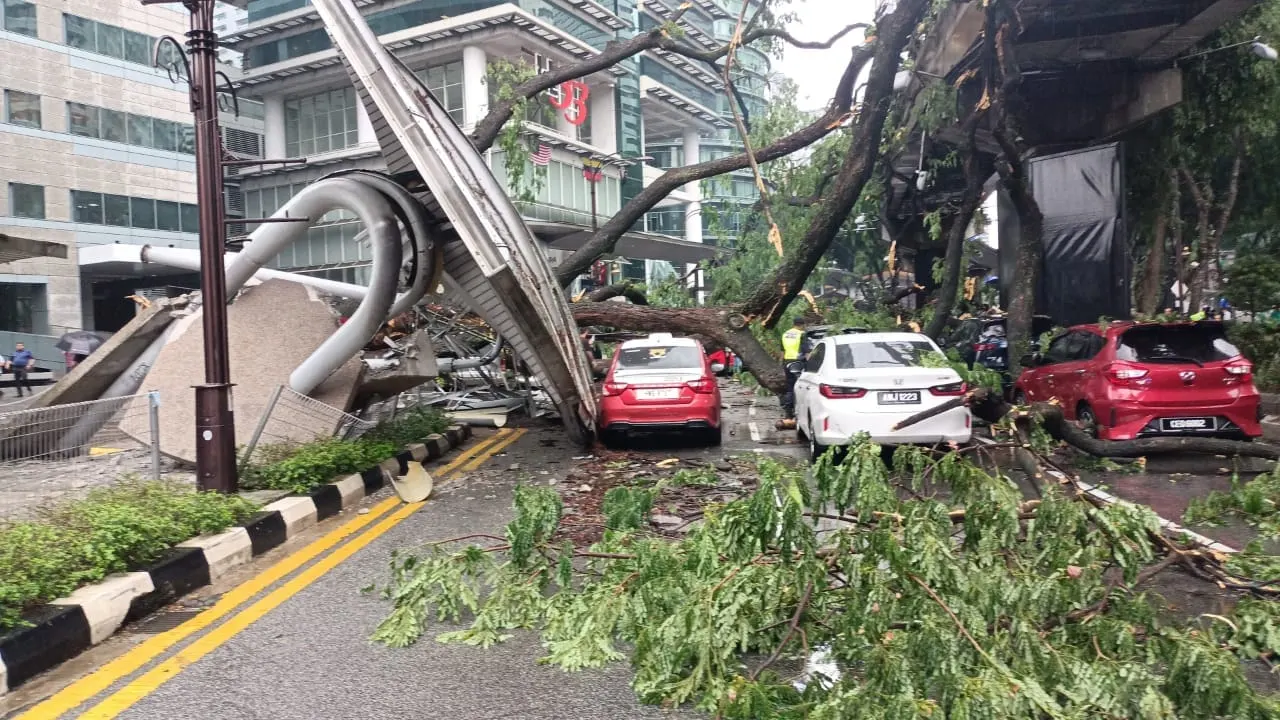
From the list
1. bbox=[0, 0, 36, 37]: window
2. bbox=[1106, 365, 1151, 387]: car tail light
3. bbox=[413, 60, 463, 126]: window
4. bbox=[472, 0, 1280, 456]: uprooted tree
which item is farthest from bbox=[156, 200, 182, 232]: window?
bbox=[1106, 365, 1151, 387]: car tail light

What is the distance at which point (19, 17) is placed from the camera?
1357 inches

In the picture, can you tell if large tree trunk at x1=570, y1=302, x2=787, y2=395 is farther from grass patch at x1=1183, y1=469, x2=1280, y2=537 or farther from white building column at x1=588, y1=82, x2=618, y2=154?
white building column at x1=588, y1=82, x2=618, y2=154

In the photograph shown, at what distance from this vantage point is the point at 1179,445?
870 cm

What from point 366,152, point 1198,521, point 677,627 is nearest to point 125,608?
point 677,627

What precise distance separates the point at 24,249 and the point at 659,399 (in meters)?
7.20

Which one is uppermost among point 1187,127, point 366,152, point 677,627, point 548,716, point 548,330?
point 366,152

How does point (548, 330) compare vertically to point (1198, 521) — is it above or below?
above

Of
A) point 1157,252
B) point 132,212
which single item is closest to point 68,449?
point 1157,252

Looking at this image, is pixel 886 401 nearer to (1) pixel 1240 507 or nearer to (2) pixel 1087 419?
(2) pixel 1087 419

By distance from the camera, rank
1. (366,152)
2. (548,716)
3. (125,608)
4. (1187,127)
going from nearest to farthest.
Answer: (548,716)
(125,608)
(1187,127)
(366,152)

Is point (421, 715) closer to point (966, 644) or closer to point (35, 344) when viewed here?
point (966, 644)

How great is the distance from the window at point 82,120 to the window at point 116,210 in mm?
2645

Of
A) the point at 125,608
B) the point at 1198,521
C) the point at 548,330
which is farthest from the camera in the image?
the point at 548,330

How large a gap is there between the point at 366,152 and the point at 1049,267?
29898 mm
